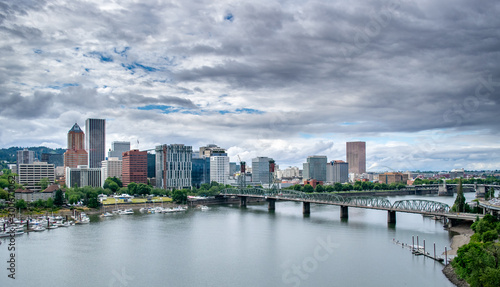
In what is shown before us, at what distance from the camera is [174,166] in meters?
86.4

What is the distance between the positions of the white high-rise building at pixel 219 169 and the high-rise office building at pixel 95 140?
152ft

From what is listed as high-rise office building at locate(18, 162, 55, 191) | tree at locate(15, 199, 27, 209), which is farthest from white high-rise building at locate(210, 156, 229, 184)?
tree at locate(15, 199, 27, 209)

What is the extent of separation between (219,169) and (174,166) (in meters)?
→ 23.4

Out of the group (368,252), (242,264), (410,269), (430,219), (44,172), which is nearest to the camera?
(410,269)

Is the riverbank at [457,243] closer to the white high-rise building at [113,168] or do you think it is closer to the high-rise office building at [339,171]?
the white high-rise building at [113,168]

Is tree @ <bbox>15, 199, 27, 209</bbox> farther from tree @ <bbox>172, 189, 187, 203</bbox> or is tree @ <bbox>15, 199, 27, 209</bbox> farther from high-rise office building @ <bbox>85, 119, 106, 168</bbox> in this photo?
high-rise office building @ <bbox>85, 119, 106, 168</bbox>

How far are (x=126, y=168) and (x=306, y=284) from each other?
240 feet

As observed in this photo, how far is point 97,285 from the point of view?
19.7 m

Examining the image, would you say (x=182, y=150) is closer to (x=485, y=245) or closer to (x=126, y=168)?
(x=126, y=168)

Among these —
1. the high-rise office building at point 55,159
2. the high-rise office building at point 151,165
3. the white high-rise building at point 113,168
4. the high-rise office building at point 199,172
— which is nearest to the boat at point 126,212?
the high-rise office building at point 199,172

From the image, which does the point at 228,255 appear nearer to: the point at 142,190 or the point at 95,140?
the point at 142,190

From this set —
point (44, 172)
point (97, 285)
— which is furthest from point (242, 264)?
point (44, 172)

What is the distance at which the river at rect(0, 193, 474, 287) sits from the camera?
20.3 meters

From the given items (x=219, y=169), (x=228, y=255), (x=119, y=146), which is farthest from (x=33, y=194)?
(x=119, y=146)
